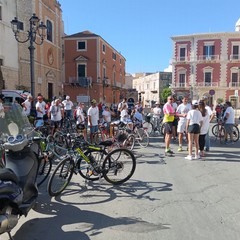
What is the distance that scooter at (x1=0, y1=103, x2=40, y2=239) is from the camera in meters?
3.42

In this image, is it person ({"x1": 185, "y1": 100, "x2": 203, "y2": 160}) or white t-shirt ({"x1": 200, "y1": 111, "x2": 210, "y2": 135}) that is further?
white t-shirt ({"x1": 200, "y1": 111, "x2": 210, "y2": 135})

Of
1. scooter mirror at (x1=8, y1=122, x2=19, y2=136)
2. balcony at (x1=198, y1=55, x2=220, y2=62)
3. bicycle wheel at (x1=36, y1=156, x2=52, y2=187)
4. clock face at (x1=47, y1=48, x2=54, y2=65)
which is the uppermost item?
balcony at (x1=198, y1=55, x2=220, y2=62)

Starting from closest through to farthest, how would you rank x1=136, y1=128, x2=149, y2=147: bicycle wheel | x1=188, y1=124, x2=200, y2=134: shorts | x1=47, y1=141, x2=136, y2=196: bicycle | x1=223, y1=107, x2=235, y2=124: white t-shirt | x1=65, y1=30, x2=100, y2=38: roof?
x1=47, y1=141, x2=136, y2=196: bicycle
x1=188, y1=124, x2=200, y2=134: shorts
x1=136, y1=128, x2=149, y2=147: bicycle wheel
x1=223, y1=107, x2=235, y2=124: white t-shirt
x1=65, y1=30, x2=100, y2=38: roof

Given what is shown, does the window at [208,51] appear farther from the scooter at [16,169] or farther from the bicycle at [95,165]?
the scooter at [16,169]

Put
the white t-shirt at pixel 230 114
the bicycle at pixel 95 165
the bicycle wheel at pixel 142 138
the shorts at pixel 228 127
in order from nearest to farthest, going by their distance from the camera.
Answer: the bicycle at pixel 95 165 → the bicycle wheel at pixel 142 138 → the white t-shirt at pixel 230 114 → the shorts at pixel 228 127

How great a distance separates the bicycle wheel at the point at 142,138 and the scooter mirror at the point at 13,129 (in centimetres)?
622

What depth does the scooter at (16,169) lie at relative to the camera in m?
3.42

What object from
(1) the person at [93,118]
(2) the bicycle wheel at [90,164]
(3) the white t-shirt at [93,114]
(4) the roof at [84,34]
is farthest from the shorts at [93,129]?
(4) the roof at [84,34]

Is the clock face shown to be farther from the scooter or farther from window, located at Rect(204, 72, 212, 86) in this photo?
the scooter

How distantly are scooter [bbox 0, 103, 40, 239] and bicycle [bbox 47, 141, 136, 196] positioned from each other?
0.82 metres

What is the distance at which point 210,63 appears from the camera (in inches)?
1823

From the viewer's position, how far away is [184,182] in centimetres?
602

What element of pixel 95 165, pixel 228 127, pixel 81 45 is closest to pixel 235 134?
pixel 228 127

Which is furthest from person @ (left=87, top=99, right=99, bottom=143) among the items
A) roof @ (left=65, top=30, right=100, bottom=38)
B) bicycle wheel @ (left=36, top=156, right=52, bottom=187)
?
roof @ (left=65, top=30, right=100, bottom=38)
